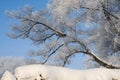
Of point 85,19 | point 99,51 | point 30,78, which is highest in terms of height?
point 85,19

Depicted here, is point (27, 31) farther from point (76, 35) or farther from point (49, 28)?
point (76, 35)

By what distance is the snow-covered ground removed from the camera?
15.6 feet

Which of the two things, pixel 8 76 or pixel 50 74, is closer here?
pixel 8 76

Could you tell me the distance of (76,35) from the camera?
1698 centimetres

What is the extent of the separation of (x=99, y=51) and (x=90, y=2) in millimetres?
3859

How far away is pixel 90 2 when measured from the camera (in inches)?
603

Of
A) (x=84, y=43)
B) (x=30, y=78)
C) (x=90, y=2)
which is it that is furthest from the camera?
(x=84, y=43)

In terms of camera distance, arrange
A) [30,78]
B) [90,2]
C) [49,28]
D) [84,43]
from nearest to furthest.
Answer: [30,78] → [90,2] → [84,43] → [49,28]

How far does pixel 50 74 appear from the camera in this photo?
4852mm

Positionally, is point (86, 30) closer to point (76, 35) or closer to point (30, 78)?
point (76, 35)

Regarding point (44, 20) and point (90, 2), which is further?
point (44, 20)

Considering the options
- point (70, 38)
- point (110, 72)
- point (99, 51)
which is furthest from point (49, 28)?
point (110, 72)

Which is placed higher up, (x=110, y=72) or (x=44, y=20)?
(x=44, y=20)

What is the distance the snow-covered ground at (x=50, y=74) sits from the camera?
15.6ft
